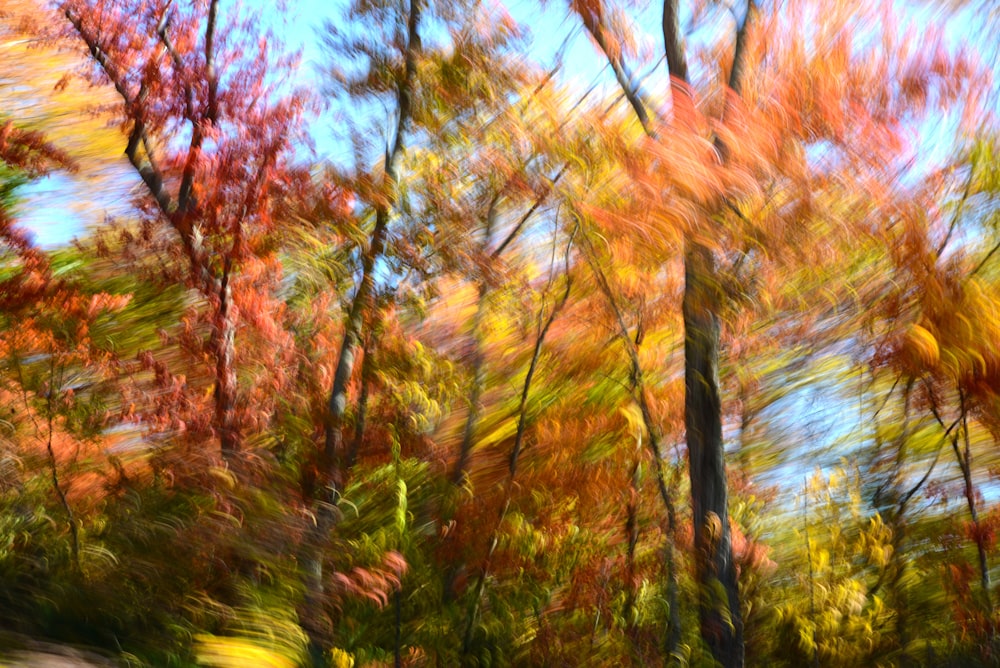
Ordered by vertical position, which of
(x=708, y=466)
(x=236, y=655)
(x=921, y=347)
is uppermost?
Answer: (x=921, y=347)

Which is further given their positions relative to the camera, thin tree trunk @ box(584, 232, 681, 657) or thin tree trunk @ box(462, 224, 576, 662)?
thin tree trunk @ box(462, 224, 576, 662)

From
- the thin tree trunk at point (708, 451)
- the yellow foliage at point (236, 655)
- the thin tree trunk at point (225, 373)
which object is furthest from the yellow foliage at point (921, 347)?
the thin tree trunk at point (225, 373)

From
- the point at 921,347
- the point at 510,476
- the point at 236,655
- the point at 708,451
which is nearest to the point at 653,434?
the point at 708,451

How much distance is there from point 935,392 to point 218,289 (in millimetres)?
4830

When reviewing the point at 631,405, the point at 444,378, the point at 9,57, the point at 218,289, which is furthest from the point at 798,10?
the point at 9,57

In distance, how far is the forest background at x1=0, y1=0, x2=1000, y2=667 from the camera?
4.17m

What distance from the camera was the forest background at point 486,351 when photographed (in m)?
4.17

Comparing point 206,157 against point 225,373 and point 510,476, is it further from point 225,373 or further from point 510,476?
point 510,476

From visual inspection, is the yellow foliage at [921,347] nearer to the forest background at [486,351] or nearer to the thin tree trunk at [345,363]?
the forest background at [486,351]

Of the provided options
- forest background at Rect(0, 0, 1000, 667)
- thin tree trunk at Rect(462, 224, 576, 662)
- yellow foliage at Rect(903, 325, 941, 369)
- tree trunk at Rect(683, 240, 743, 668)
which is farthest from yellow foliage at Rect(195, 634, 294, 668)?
yellow foliage at Rect(903, 325, 941, 369)

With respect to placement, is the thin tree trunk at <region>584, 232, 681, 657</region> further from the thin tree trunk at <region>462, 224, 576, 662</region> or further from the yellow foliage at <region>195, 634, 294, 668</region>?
the yellow foliage at <region>195, 634, 294, 668</region>

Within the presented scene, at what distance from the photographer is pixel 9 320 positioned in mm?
5352

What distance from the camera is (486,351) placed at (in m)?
5.55

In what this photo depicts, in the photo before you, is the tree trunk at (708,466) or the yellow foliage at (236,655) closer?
the yellow foliage at (236,655)
